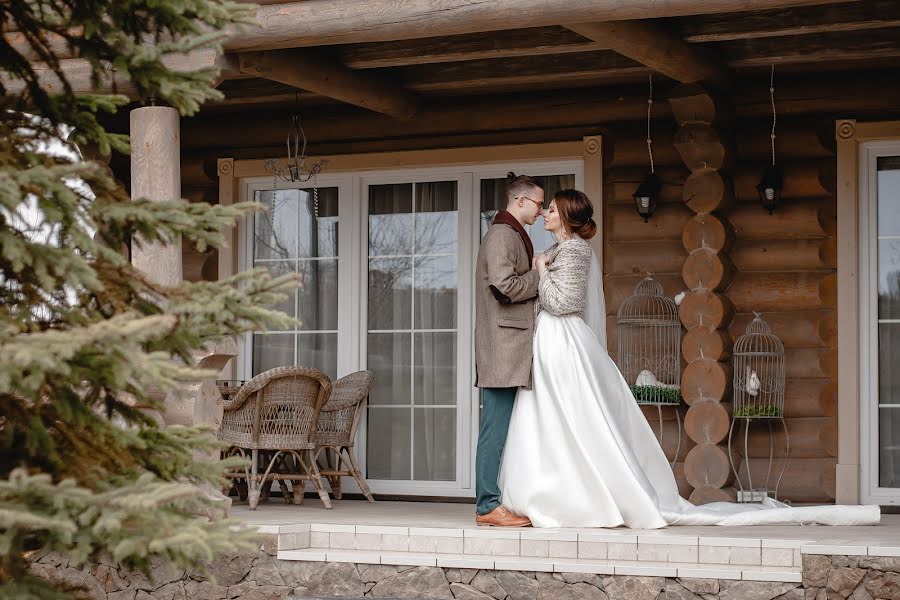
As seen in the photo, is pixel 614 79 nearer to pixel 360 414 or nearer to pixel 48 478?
pixel 360 414

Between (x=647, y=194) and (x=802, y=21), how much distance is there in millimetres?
1543

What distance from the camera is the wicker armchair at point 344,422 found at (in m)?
7.18

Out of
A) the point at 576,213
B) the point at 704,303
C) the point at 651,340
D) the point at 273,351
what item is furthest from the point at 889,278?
the point at 273,351

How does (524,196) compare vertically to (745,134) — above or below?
below

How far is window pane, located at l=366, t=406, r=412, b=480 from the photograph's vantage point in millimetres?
7656

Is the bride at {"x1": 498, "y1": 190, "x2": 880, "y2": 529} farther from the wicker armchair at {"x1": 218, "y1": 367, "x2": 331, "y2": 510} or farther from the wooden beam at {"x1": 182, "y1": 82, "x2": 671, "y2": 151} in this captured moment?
the wooden beam at {"x1": 182, "y1": 82, "x2": 671, "y2": 151}

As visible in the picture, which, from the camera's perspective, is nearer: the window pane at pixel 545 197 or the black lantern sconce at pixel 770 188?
the black lantern sconce at pixel 770 188

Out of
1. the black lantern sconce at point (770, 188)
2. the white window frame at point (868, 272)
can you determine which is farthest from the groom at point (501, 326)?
the white window frame at point (868, 272)

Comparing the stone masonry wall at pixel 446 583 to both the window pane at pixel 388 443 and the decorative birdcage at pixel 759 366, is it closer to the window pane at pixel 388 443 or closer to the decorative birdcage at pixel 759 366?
the decorative birdcage at pixel 759 366

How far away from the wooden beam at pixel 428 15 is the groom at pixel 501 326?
0.90 m

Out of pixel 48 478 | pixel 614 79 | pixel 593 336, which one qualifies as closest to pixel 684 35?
pixel 614 79

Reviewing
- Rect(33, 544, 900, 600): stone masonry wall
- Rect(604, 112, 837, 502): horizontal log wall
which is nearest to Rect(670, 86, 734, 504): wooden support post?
Rect(604, 112, 837, 502): horizontal log wall

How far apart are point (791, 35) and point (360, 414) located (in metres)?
3.33

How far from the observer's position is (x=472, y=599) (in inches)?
199
